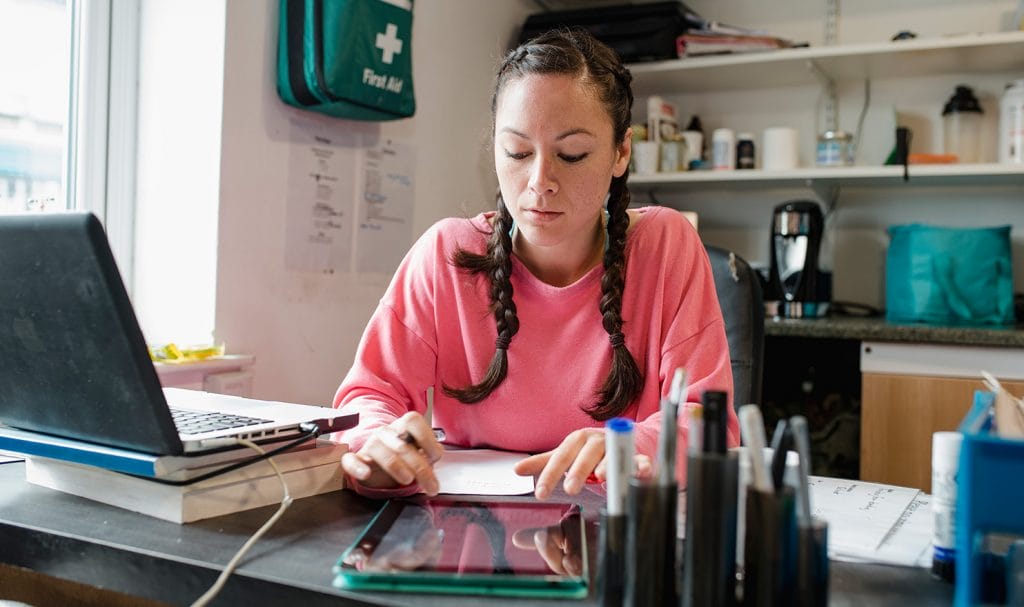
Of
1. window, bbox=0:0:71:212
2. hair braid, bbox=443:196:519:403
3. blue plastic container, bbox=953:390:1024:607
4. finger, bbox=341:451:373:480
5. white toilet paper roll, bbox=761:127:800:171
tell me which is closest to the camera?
blue plastic container, bbox=953:390:1024:607

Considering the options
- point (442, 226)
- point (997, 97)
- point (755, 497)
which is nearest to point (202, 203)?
point (442, 226)

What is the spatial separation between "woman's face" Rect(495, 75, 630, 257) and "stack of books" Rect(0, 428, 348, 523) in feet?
1.49

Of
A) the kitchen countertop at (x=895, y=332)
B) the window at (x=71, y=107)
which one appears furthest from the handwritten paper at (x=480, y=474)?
the kitchen countertop at (x=895, y=332)

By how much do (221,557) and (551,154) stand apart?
683 mm

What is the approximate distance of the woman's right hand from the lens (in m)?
0.79

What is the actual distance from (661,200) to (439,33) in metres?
1.06

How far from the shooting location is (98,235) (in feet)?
2.11

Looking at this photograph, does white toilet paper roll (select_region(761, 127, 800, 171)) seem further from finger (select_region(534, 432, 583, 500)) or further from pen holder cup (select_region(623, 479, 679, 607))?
pen holder cup (select_region(623, 479, 679, 607))

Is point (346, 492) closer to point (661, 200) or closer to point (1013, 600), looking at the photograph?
point (1013, 600)

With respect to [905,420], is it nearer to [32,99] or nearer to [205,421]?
[205,421]

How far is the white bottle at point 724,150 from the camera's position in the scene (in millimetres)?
2756

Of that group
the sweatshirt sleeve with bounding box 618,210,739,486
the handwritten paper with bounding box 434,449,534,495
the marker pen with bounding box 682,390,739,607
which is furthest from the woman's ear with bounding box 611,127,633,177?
the marker pen with bounding box 682,390,739,607

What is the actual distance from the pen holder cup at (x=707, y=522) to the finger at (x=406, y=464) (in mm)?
338

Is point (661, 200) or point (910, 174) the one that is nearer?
point (910, 174)
